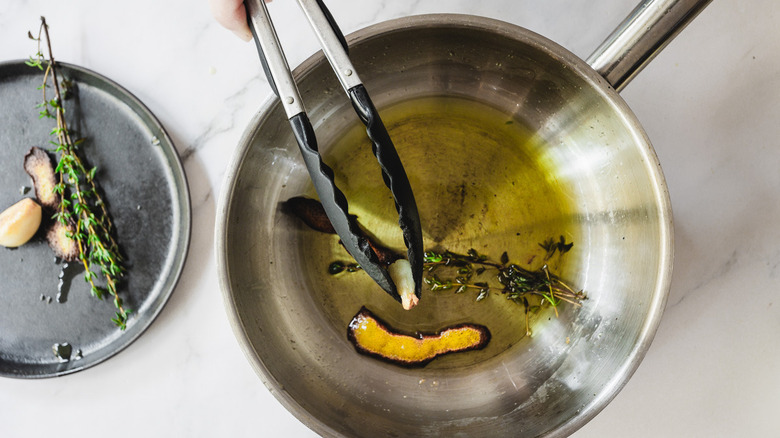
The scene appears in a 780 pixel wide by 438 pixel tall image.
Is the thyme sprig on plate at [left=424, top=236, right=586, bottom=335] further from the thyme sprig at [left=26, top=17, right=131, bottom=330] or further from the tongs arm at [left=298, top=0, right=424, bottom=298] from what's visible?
the thyme sprig at [left=26, top=17, right=131, bottom=330]

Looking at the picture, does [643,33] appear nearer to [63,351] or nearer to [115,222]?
[115,222]

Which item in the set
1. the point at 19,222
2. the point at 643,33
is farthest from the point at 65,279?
the point at 643,33

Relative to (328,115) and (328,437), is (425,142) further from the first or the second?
(328,437)

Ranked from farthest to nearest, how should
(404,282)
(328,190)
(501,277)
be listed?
(501,277) < (404,282) < (328,190)

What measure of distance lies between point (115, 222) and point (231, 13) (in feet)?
1.21

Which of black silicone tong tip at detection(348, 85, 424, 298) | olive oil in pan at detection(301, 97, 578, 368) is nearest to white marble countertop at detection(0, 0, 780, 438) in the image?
olive oil in pan at detection(301, 97, 578, 368)

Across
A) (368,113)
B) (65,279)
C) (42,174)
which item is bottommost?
(368,113)

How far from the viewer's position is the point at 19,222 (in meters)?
0.75

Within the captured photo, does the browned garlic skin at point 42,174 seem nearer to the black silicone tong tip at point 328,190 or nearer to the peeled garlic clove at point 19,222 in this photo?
the peeled garlic clove at point 19,222

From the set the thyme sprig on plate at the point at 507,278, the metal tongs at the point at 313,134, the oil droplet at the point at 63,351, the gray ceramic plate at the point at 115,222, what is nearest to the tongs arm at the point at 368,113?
the metal tongs at the point at 313,134

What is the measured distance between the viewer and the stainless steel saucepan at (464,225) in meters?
0.61

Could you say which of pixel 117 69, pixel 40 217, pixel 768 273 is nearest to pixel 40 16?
pixel 117 69

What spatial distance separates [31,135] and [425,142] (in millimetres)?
567

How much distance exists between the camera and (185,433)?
79 cm
